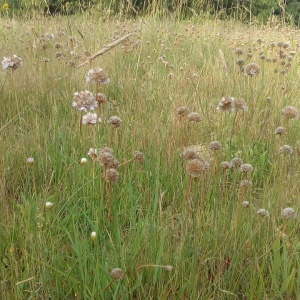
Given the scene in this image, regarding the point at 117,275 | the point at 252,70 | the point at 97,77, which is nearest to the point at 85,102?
the point at 97,77

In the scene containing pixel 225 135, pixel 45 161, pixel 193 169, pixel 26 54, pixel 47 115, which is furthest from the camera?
pixel 26 54

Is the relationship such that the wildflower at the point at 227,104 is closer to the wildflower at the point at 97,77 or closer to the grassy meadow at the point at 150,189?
the grassy meadow at the point at 150,189

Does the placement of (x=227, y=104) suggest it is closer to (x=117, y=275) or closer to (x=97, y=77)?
(x=97, y=77)

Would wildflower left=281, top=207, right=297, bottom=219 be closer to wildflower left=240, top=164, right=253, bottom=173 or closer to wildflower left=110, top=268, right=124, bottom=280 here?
wildflower left=240, top=164, right=253, bottom=173

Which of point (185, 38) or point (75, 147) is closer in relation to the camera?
point (75, 147)

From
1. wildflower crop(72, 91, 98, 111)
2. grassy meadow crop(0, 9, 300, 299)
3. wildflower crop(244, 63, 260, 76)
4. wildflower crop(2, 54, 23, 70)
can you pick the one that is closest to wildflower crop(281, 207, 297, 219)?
grassy meadow crop(0, 9, 300, 299)

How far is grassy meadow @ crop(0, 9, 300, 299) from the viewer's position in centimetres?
119

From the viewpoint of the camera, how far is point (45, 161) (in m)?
1.95

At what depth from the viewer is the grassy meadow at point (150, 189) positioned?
1.19 metres

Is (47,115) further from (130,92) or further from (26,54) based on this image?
(26,54)

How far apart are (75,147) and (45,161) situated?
0.18 meters

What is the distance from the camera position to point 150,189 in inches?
67.4

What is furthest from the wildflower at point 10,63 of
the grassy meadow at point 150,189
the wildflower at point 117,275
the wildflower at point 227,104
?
the wildflower at point 117,275

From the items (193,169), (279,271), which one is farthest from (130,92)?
(279,271)
